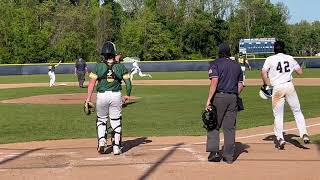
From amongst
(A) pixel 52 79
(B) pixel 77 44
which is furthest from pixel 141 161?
(B) pixel 77 44

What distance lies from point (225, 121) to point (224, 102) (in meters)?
0.30

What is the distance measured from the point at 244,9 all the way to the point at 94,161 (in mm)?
95256

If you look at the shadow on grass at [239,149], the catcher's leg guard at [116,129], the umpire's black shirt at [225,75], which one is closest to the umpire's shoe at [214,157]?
the shadow on grass at [239,149]

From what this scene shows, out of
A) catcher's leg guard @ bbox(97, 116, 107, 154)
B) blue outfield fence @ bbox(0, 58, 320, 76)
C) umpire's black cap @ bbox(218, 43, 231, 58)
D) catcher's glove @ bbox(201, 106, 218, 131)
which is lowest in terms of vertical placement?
blue outfield fence @ bbox(0, 58, 320, 76)

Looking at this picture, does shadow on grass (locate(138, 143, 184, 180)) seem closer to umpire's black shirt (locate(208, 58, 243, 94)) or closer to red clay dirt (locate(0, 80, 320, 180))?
red clay dirt (locate(0, 80, 320, 180))

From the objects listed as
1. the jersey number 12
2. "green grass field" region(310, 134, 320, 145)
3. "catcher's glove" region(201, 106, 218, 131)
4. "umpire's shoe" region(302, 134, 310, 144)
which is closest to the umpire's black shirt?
"catcher's glove" region(201, 106, 218, 131)

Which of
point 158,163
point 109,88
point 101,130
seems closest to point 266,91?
point 158,163

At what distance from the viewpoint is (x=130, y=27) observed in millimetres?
84312

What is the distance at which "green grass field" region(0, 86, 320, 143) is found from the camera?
499 inches

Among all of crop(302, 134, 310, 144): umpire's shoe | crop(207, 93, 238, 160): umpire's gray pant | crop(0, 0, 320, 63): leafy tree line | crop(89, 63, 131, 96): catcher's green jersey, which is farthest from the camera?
crop(0, 0, 320, 63): leafy tree line

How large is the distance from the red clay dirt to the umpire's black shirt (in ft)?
3.80

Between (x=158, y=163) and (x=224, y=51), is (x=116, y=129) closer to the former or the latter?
(x=158, y=163)

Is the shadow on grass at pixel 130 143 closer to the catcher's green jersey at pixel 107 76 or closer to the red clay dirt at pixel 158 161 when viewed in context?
the red clay dirt at pixel 158 161

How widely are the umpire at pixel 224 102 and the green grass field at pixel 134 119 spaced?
3.76 meters
